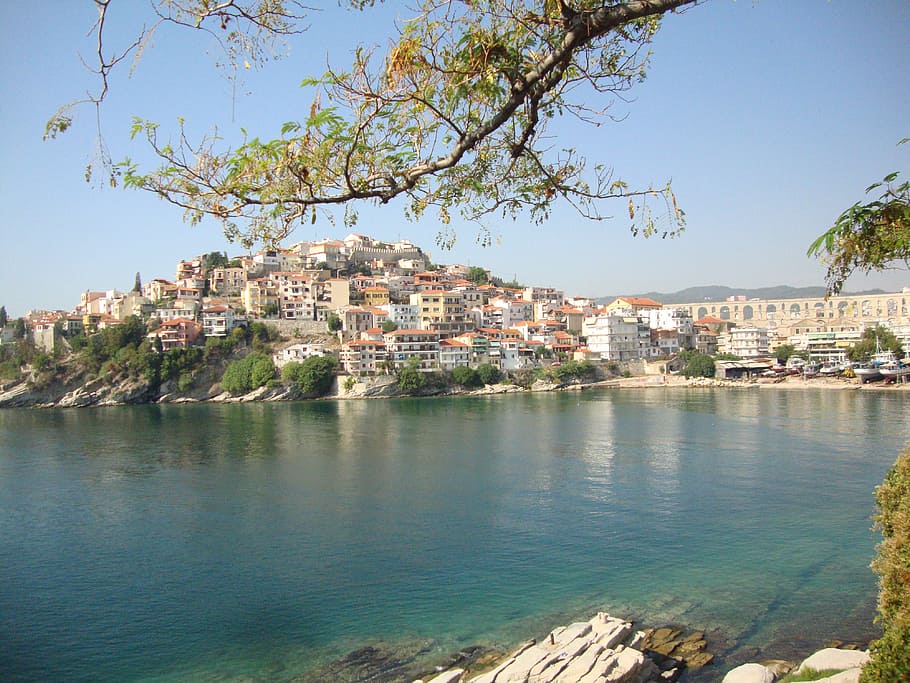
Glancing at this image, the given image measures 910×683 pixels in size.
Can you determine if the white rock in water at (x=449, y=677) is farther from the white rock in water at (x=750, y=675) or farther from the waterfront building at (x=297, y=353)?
the waterfront building at (x=297, y=353)

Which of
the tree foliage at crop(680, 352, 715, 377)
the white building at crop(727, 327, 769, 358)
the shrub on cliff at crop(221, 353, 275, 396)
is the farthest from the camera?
the white building at crop(727, 327, 769, 358)

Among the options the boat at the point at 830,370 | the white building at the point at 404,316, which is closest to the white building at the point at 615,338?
the boat at the point at 830,370

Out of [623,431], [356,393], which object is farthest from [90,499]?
[356,393]

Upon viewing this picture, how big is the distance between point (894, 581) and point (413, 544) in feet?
20.4

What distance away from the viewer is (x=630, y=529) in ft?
29.2

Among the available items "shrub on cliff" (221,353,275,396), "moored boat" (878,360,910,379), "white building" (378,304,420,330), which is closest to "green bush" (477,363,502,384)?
"white building" (378,304,420,330)

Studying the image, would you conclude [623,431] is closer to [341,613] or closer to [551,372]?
[341,613]

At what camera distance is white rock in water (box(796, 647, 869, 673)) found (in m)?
4.27

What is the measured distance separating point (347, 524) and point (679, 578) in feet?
15.4

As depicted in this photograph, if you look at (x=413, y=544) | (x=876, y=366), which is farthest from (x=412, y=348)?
(x=413, y=544)

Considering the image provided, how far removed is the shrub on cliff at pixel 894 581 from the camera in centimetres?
280

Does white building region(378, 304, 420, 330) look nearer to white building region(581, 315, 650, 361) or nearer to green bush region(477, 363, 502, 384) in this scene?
green bush region(477, 363, 502, 384)

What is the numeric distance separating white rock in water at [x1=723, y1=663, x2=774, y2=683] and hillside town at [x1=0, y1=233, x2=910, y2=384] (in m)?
28.0

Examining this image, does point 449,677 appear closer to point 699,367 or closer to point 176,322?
point 176,322
